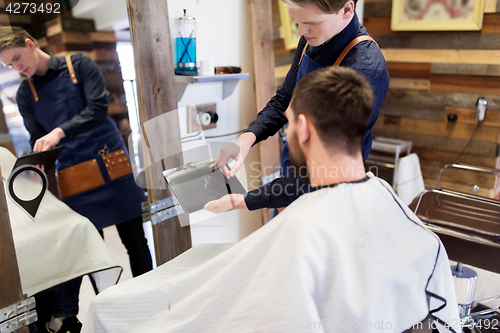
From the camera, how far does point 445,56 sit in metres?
2.99

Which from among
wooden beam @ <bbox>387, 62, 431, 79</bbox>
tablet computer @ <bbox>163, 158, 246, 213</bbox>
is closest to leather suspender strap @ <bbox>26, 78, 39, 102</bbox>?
tablet computer @ <bbox>163, 158, 246, 213</bbox>

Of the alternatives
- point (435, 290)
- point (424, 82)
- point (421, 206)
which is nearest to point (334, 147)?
point (435, 290)

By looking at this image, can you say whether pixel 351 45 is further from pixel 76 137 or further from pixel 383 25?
pixel 383 25

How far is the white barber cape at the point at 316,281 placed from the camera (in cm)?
90

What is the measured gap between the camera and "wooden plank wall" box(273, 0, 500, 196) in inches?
112

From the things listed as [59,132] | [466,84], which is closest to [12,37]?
[59,132]

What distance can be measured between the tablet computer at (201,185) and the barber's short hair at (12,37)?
685 mm

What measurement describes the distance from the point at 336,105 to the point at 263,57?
1286mm

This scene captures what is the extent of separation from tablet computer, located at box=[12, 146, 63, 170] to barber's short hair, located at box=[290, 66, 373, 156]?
0.99m

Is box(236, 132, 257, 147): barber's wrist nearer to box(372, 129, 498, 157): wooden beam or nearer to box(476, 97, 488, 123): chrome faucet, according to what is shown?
box(476, 97, 488, 123): chrome faucet

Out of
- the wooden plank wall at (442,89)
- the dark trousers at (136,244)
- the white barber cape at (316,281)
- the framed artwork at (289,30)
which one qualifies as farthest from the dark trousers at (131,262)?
the framed artwork at (289,30)

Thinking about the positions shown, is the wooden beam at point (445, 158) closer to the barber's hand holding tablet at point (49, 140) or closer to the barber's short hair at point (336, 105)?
the barber's short hair at point (336, 105)

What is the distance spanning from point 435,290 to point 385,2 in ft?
8.88

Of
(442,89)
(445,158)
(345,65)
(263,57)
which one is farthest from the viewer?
(445,158)
